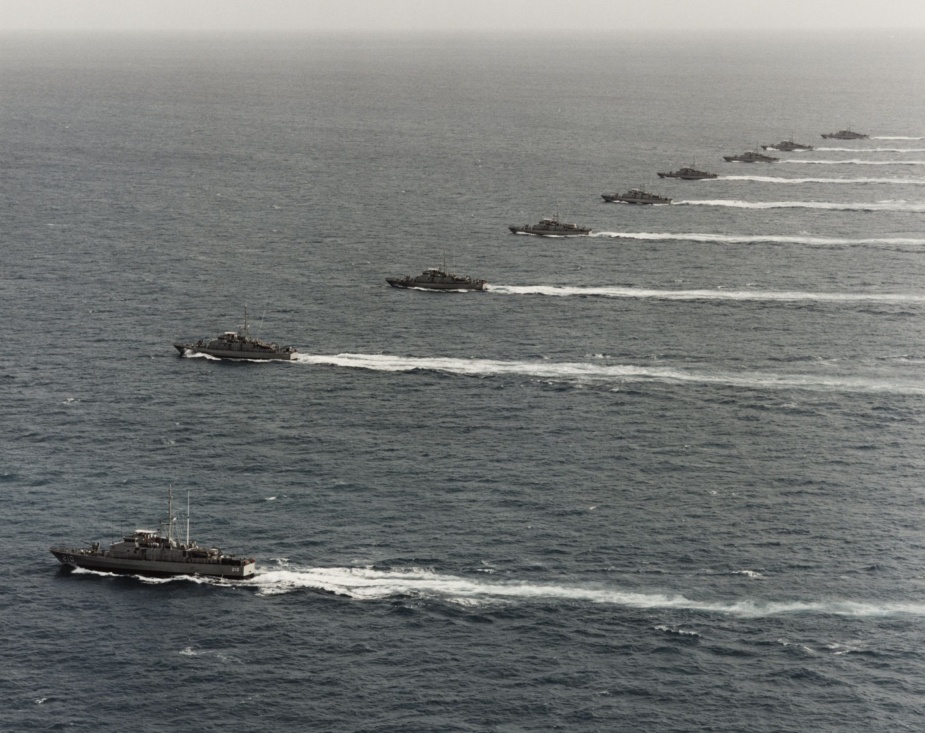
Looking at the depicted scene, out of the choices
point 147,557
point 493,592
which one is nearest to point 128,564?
point 147,557

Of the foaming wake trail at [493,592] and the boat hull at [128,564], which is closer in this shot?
the foaming wake trail at [493,592]

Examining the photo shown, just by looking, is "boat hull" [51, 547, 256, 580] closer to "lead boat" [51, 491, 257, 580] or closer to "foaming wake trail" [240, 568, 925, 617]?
"lead boat" [51, 491, 257, 580]

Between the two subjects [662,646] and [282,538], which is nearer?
[662,646]


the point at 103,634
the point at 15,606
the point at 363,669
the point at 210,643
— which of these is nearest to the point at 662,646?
the point at 363,669

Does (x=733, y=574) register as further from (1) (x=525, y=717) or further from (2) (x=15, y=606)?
(2) (x=15, y=606)

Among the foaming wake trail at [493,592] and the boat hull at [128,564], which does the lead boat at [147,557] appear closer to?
the boat hull at [128,564]

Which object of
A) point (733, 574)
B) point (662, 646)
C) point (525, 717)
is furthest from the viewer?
point (733, 574)

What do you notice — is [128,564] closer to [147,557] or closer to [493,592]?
[147,557]

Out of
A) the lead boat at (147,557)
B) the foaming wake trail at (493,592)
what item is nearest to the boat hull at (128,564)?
the lead boat at (147,557)
